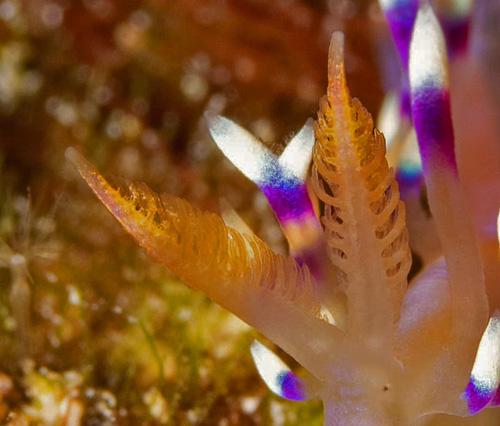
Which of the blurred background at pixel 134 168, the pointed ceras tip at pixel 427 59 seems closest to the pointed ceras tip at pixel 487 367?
the pointed ceras tip at pixel 427 59

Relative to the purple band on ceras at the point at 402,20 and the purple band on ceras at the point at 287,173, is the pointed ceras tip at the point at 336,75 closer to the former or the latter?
the purple band on ceras at the point at 287,173

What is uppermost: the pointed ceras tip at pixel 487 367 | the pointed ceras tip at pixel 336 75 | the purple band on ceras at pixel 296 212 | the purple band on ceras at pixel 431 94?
the purple band on ceras at pixel 431 94

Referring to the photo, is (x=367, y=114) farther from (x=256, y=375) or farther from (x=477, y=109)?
(x=256, y=375)

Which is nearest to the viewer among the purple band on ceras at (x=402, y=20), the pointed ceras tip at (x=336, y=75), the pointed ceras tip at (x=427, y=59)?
the pointed ceras tip at (x=336, y=75)

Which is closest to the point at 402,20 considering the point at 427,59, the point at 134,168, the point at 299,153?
the point at 427,59

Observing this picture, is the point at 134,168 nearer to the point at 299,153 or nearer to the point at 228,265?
the point at 299,153

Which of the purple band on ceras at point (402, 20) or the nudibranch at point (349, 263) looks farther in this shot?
the purple band on ceras at point (402, 20)

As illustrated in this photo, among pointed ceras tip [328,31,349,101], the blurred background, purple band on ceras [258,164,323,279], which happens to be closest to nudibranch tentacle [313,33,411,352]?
pointed ceras tip [328,31,349,101]
